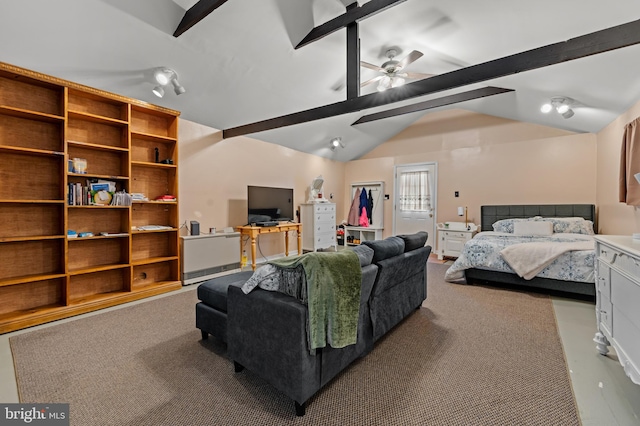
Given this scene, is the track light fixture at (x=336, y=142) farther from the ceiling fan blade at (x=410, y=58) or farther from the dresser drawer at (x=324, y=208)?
the ceiling fan blade at (x=410, y=58)

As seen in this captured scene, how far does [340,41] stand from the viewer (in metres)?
3.19

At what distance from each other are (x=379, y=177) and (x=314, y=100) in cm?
318

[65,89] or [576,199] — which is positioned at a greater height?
[65,89]

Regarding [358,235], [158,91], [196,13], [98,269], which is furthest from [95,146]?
[358,235]

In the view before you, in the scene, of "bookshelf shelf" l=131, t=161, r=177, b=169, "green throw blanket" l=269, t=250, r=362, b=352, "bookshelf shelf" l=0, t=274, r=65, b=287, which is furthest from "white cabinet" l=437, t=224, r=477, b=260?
"bookshelf shelf" l=0, t=274, r=65, b=287

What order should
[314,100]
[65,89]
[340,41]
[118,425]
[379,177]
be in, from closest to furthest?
[118,425], [65,89], [340,41], [314,100], [379,177]

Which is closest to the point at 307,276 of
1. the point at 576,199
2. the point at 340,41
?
the point at 340,41

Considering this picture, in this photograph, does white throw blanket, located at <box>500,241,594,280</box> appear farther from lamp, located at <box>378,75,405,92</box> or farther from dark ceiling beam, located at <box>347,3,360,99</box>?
dark ceiling beam, located at <box>347,3,360,99</box>

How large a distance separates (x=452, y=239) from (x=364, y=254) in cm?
414

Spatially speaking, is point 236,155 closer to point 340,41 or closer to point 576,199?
point 340,41

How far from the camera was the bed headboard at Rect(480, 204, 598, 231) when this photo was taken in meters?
4.64

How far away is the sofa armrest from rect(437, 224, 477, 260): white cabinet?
4.64m

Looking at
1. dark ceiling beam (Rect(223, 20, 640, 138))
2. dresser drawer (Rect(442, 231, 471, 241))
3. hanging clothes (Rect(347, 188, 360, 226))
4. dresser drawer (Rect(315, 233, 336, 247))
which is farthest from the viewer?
hanging clothes (Rect(347, 188, 360, 226))

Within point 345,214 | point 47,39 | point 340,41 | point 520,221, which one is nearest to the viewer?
point 47,39
